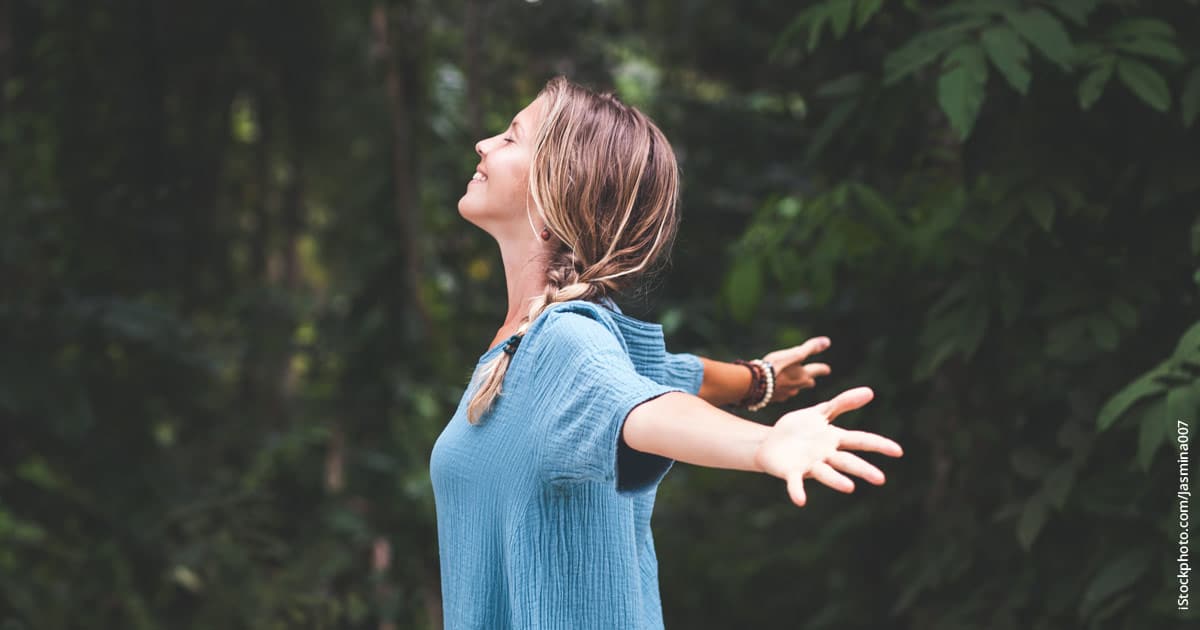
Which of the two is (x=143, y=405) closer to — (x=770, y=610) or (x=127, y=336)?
(x=127, y=336)

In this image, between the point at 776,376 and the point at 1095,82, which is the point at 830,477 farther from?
the point at 1095,82

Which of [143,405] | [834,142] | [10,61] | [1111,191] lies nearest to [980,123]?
[1111,191]

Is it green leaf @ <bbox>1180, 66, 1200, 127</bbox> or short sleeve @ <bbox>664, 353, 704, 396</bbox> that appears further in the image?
green leaf @ <bbox>1180, 66, 1200, 127</bbox>

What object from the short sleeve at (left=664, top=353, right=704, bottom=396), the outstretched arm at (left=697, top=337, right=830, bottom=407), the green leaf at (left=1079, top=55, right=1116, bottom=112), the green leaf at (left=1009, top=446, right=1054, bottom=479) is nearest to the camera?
the short sleeve at (left=664, top=353, right=704, bottom=396)

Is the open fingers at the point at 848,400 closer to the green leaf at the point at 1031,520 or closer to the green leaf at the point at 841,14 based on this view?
the green leaf at the point at 841,14

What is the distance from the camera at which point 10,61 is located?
13.3 feet

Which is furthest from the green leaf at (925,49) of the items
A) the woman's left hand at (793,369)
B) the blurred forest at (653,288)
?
the woman's left hand at (793,369)

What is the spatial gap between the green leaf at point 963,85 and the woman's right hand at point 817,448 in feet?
3.42

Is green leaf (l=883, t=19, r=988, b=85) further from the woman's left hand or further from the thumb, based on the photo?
the thumb

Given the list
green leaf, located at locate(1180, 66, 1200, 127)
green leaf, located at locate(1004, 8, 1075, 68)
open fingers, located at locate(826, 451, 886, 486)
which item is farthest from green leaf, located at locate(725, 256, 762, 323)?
open fingers, located at locate(826, 451, 886, 486)

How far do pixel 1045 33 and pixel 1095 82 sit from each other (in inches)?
5.1

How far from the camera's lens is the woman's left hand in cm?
186

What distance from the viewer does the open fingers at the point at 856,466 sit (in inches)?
36.3

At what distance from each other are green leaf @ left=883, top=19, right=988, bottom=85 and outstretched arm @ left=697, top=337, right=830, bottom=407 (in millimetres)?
547
